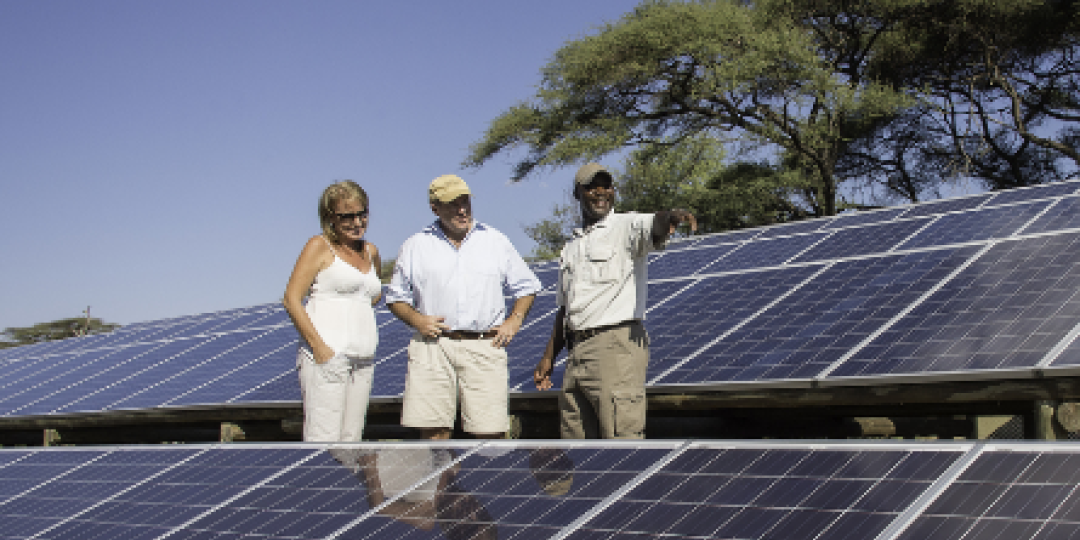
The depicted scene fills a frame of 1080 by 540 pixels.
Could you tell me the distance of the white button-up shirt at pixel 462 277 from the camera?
6.03 m

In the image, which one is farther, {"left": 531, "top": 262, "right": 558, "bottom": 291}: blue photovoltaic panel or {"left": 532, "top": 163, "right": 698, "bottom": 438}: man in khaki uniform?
{"left": 531, "top": 262, "right": 558, "bottom": 291}: blue photovoltaic panel

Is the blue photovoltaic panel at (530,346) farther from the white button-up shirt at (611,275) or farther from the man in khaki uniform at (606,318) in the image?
the white button-up shirt at (611,275)

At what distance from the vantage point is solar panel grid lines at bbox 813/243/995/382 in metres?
6.66

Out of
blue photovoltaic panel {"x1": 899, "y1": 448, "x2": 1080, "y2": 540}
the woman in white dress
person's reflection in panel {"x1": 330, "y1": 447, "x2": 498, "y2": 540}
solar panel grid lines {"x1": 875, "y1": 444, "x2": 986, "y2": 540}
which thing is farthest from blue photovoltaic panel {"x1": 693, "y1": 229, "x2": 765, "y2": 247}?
blue photovoltaic panel {"x1": 899, "y1": 448, "x2": 1080, "y2": 540}

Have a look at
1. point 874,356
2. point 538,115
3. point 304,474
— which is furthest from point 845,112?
point 304,474

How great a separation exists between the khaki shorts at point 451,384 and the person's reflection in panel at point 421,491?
4.39ft

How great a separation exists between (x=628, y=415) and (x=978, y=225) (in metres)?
5.08

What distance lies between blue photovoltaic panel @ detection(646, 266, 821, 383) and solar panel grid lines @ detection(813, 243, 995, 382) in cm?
129

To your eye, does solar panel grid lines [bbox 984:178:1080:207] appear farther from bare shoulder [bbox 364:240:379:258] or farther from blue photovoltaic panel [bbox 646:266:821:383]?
bare shoulder [bbox 364:240:379:258]

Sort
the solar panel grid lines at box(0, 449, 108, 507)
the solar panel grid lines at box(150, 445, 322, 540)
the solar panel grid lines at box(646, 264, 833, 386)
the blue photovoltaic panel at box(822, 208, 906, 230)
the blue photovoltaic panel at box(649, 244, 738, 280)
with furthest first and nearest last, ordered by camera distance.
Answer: the blue photovoltaic panel at box(822, 208, 906, 230)
the blue photovoltaic panel at box(649, 244, 738, 280)
the solar panel grid lines at box(646, 264, 833, 386)
the solar panel grid lines at box(0, 449, 108, 507)
the solar panel grid lines at box(150, 445, 322, 540)

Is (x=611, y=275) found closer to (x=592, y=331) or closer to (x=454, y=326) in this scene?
(x=592, y=331)

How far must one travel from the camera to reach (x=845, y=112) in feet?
96.4

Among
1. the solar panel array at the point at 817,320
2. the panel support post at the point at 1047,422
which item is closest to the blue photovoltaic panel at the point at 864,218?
the solar panel array at the point at 817,320

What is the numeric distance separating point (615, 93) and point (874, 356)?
83.4ft
